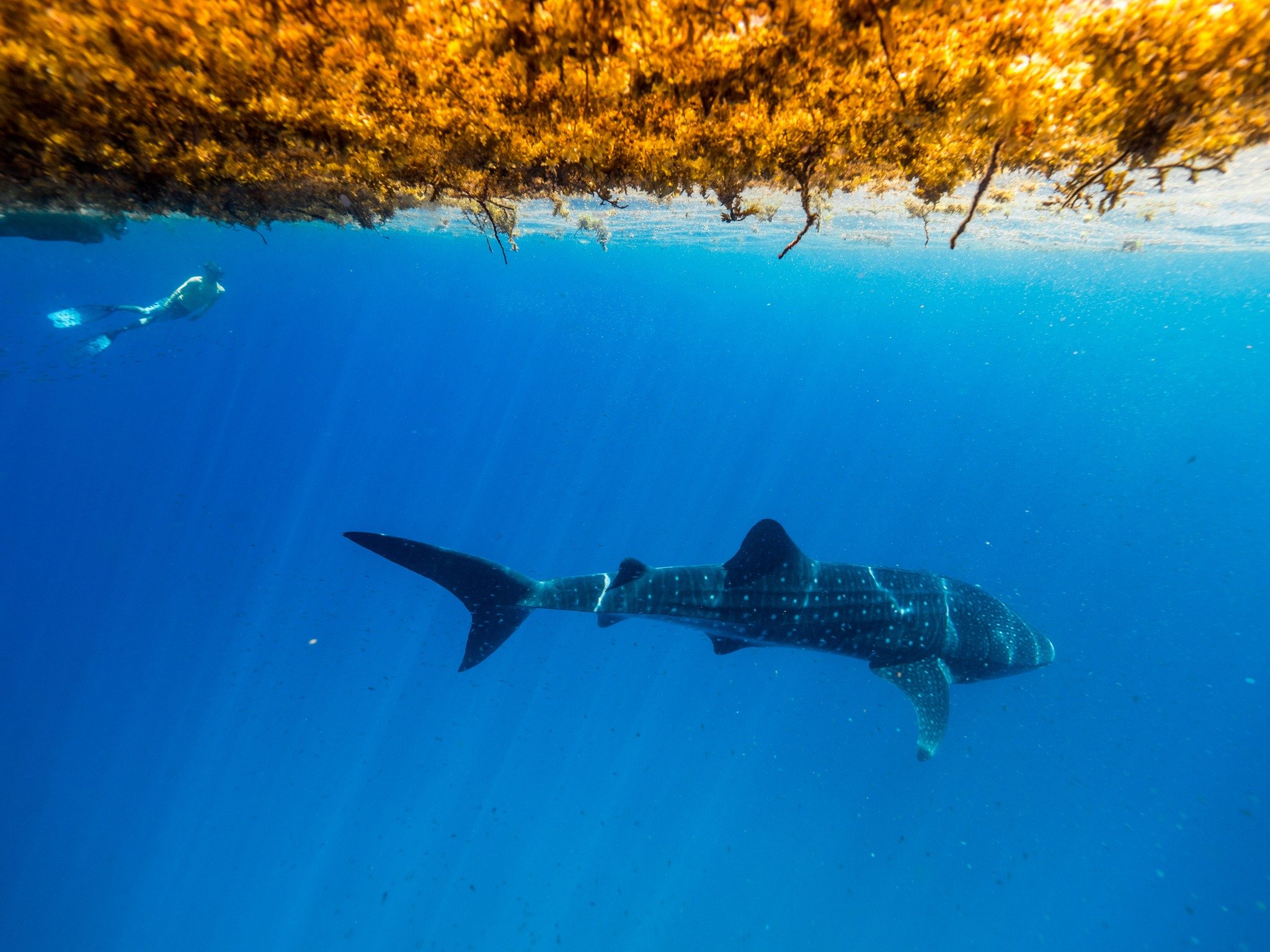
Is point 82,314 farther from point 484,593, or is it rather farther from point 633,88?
point 633,88

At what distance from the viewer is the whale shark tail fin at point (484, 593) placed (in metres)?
6.39

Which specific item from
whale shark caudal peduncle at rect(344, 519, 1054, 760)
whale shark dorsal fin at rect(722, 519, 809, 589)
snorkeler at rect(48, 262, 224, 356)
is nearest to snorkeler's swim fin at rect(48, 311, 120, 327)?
snorkeler at rect(48, 262, 224, 356)

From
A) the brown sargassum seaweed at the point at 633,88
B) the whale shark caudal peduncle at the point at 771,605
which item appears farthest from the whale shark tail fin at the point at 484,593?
the brown sargassum seaweed at the point at 633,88

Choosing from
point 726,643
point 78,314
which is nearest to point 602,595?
point 726,643

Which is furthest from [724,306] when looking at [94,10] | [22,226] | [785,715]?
[94,10]

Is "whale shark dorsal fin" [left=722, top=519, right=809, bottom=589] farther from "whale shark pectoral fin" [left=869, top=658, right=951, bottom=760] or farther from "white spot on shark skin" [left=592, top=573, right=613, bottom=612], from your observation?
"whale shark pectoral fin" [left=869, top=658, right=951, bottom=760]

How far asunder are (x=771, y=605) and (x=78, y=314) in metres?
16.8

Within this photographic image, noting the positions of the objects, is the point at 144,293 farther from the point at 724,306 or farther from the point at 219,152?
the point at 219,152

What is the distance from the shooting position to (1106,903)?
2028 cm

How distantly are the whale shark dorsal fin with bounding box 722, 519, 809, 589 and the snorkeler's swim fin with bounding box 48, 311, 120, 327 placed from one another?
1503cm

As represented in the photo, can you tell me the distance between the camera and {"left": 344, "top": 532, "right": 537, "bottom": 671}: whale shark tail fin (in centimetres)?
639

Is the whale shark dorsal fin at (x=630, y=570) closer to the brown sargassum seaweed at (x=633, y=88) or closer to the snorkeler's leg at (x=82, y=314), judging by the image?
the brown sargassum seaweed at (x=633, y=88)

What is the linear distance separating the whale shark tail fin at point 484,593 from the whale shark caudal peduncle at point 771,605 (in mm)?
12

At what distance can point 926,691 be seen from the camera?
23.3 ft
